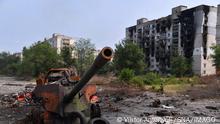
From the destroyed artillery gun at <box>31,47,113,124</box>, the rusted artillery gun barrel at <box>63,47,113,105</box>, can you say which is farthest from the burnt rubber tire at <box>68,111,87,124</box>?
the rusted artillery gun barrel at <box>63,47,113,105</box>

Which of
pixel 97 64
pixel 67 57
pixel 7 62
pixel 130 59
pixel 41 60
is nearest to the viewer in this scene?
pixel 97 64

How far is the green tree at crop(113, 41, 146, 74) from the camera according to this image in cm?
5856

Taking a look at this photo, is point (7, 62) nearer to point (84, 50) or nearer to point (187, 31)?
point (84, 50)

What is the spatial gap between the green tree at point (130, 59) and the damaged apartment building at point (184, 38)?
40.1ft

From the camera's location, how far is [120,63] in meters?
59.7

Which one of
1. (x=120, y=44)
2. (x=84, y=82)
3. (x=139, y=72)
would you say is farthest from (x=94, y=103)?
(x=120, y=44)

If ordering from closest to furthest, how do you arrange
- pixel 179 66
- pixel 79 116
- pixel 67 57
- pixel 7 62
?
pixel 79 116
pixel 179 66
pixel 67 57
pixel 7 62

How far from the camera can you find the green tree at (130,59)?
58.6m

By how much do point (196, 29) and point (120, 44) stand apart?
1819 cm

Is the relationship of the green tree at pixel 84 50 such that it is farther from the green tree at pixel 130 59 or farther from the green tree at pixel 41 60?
the green tree at pixel 130 59

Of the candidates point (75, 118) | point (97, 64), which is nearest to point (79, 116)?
point (75, 118)

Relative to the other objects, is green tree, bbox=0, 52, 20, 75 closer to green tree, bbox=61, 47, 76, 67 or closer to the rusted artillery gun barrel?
green tree, bbox=61, 47, 76, 67

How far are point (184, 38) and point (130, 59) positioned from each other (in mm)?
21077

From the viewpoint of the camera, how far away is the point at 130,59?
5950 centimetres
